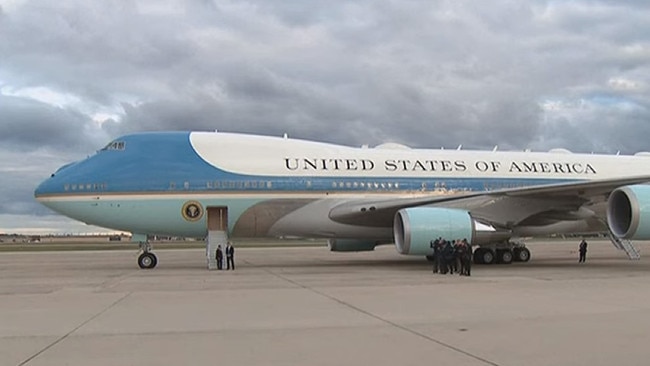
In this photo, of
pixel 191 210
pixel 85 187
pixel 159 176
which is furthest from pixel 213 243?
pixel 85 187

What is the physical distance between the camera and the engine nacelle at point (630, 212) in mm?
17000

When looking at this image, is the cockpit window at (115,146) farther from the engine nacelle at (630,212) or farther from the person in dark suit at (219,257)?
the engine nacelle at (630,212)

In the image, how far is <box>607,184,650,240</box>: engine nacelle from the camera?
55.8ft

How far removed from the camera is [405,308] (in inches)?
376

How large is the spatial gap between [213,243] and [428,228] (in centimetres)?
618

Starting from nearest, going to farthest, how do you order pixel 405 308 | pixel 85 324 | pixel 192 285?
1. pixel 85 324
2. pixel 405 308
3. pixel 192 285

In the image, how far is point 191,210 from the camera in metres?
19.1

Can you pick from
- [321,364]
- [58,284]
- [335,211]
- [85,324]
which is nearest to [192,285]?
[58,284]

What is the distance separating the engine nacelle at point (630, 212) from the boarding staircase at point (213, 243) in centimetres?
1073

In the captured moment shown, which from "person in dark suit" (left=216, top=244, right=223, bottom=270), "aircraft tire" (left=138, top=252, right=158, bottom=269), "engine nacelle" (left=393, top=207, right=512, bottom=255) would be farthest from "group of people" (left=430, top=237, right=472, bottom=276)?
"aircraft tire" (left=138, top=252, right=158, bottom=269)

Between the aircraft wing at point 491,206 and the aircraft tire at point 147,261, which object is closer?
the aircraft wing at point 491,206

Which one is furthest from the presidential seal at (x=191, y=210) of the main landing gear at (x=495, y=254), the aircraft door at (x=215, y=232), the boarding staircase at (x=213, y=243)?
the main landing gear at (x=495, y=254)

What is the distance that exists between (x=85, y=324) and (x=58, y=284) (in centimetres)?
691

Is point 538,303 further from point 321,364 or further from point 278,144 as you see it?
point 278,144
